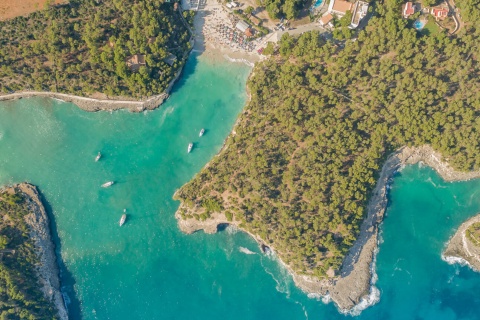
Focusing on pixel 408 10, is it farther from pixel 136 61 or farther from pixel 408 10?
pixel 136 61

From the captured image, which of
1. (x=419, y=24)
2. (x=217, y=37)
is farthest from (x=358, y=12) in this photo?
(x=217, y=37)

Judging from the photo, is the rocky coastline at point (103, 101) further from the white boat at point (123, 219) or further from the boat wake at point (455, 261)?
the boat wake at point (455, 261)

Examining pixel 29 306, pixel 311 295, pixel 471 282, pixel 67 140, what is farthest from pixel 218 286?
pixel 471 282

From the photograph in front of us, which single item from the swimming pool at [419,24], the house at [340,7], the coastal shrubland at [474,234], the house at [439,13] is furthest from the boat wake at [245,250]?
the house at [439,13]

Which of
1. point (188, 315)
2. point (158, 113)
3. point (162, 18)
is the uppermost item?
point (162, 18)

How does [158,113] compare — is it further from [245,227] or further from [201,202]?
[245,227]

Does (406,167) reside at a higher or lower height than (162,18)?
A: lower

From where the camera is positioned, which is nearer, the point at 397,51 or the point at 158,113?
the point at 397,51
